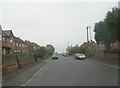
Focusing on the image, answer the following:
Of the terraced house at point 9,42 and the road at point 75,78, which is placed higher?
the terraced house at point 9,42

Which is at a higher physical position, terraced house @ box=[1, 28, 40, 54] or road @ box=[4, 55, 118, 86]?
terraced house @ box=[1, 28, 40, 54]

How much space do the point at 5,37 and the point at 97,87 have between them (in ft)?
206

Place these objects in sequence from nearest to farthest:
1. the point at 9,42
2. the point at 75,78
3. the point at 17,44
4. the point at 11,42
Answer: the point at 75,78 < the point at 9,42 < the point at 11,42 < the point at 17,44

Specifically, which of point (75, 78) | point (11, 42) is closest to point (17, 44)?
point (11, 42)

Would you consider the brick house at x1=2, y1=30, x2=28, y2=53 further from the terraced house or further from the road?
the road

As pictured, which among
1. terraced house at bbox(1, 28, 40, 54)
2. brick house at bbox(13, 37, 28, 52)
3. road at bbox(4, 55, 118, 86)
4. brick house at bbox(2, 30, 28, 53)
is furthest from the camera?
brick house at bbox(13, 37, 28, 52)

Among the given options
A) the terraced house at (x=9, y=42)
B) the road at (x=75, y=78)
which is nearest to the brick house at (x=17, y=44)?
the terraced house at (x=9, y=42)

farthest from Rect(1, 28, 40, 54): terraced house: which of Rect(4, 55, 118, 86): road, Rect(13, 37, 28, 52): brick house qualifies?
Rect(4, 55, 118, 86): road

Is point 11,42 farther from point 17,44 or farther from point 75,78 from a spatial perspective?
point 75,78

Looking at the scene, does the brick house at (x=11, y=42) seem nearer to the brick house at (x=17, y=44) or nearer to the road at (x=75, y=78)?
the brick house at (x=17, y=44)

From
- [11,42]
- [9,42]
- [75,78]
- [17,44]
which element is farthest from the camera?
[17,44]

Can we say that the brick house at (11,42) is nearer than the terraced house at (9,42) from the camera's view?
No

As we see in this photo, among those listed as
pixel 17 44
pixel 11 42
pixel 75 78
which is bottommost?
pixel 75 78

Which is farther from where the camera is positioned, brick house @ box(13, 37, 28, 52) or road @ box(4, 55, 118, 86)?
brick house @ box(13, 37, 28, 52)
